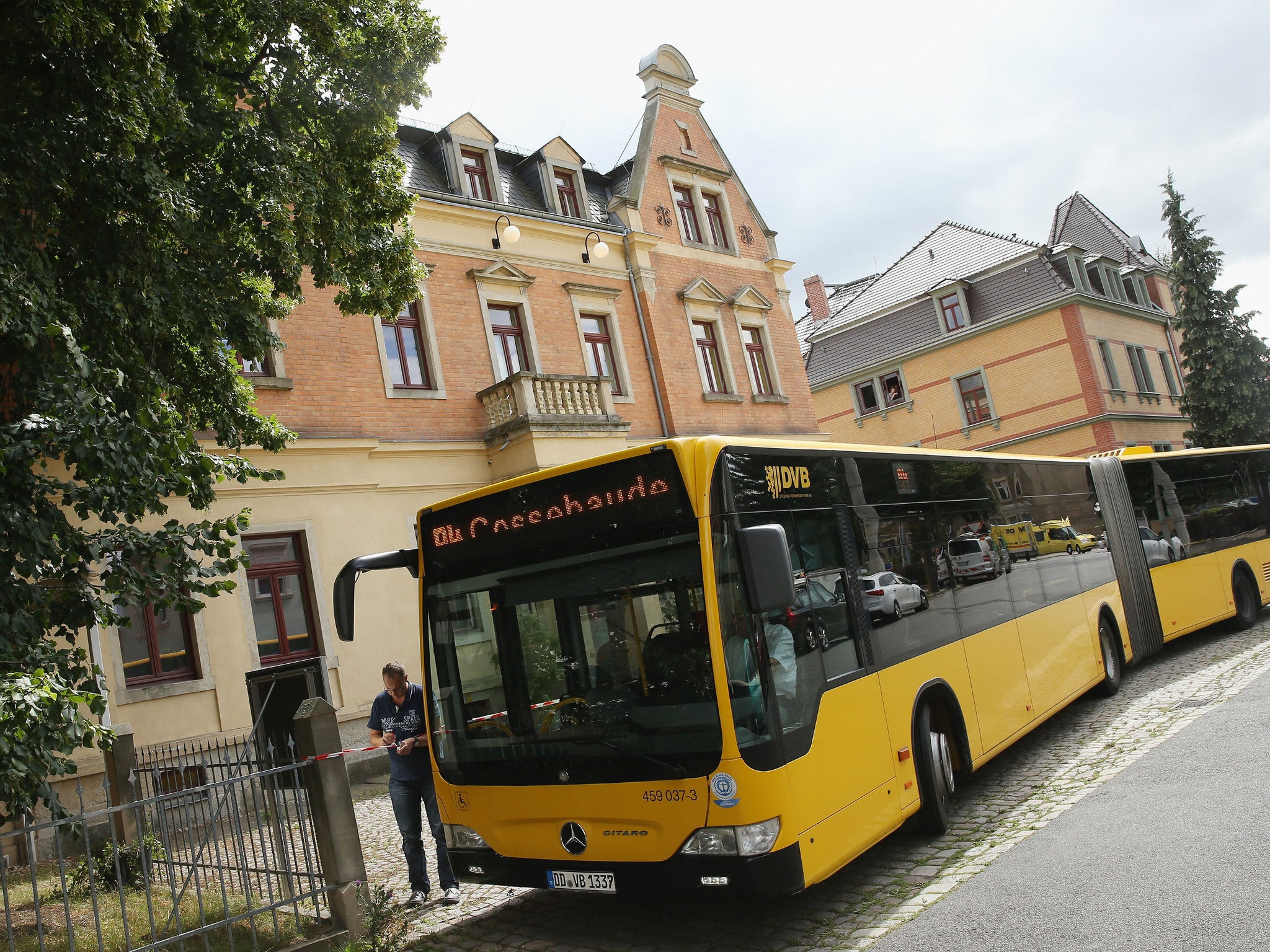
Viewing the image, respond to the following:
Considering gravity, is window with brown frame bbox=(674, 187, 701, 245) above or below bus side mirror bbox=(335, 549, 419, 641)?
above

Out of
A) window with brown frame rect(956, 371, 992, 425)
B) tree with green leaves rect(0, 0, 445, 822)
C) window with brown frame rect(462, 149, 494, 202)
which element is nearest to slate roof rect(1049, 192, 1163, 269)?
window with brown frame rect(956, 371, 992, 425)

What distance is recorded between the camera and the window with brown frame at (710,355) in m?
A: 23.5

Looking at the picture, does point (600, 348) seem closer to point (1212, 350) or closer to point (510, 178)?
point (510, 178)

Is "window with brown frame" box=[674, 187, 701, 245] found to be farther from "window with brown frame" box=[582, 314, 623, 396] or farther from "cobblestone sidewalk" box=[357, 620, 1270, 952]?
"cobblestone sidewalk" box=[357, 620, 1270, 952]

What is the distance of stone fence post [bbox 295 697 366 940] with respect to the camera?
628 cm

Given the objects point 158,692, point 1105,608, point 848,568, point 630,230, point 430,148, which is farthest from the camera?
point 630,230

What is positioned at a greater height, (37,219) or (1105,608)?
(37,219)

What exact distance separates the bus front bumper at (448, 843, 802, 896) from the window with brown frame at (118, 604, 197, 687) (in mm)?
9760

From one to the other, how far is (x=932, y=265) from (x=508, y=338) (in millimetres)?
28914

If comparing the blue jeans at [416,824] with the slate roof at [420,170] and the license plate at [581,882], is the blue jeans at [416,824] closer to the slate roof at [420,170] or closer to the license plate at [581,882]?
the license plate at [581,882]

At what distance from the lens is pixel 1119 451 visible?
14828 mm

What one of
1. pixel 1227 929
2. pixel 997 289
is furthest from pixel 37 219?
pixel 997 289

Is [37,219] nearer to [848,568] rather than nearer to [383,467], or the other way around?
[848,568]

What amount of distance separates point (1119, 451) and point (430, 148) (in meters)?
14.4
